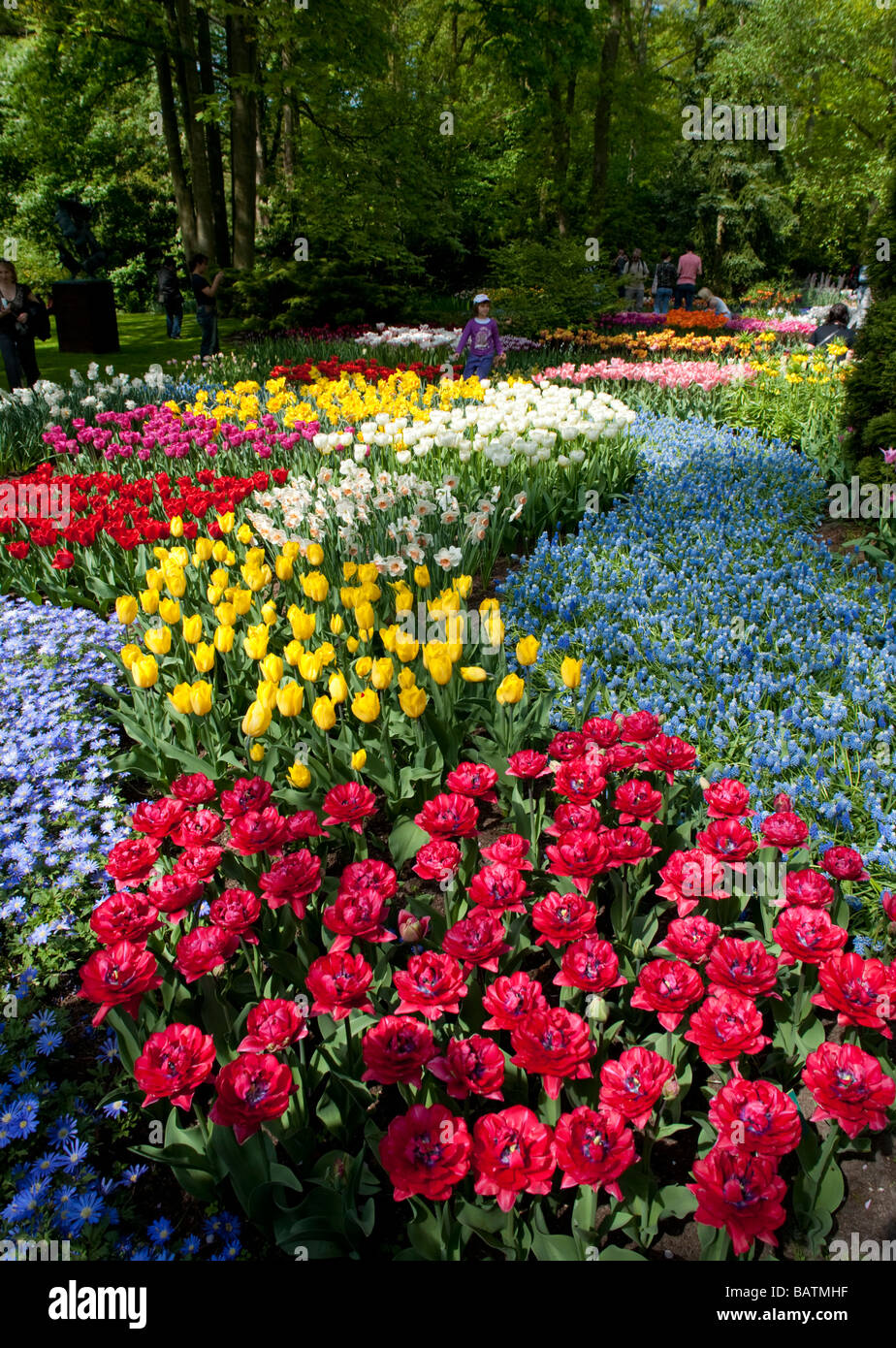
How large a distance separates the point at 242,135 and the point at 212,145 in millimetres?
5900

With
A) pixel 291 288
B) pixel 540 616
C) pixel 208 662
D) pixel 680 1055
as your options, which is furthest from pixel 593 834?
pixel 291 288

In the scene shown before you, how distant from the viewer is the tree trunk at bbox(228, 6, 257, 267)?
48.8 ft

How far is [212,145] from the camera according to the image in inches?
795

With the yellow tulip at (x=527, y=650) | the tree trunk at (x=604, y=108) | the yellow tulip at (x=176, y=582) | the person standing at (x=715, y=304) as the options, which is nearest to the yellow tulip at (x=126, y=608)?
the yellow tulip at (x=176, y=582)

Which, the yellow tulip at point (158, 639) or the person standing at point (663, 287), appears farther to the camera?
the person standing at point (663, 287)

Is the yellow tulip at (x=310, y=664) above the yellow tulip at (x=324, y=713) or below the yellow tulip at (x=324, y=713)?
above

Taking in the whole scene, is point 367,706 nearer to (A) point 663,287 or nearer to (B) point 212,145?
(A) point 663,287

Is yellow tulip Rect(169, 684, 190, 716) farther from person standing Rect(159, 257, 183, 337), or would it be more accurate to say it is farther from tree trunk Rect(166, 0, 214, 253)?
person standing Rect(159, 257, 183, 337)

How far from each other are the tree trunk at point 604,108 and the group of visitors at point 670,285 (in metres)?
1.66

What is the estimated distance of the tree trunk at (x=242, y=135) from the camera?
14.9m

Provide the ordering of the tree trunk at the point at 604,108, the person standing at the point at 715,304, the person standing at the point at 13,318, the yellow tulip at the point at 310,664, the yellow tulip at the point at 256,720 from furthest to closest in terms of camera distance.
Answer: the tree trunk at the point at 604,108
the person standing at the point at 715,304
the person standing at the point at 13,318
the yellow tulip at the point at 310,664
the yellow tulip at the point at 256,720

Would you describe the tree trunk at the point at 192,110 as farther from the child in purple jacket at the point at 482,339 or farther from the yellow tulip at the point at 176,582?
the yellow tulip at the point at 176,582
